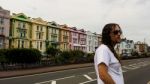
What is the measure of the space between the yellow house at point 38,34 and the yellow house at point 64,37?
31.8 feet

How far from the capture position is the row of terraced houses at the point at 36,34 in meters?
67.6

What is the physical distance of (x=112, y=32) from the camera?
3734 mm

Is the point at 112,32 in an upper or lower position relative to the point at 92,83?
upper

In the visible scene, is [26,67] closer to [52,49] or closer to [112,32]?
[112,32]

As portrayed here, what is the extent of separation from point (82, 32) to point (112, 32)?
103955 mm

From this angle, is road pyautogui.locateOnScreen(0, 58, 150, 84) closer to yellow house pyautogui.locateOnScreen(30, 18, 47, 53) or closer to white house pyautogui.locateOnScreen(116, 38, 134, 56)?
yellow house pyautogui.locateOnScreen(30, 18, 47, 53)

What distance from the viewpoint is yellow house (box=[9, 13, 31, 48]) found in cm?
7012

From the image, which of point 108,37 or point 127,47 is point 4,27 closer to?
point 108,37

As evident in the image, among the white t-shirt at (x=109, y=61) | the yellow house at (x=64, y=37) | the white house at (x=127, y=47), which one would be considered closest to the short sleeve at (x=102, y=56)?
the white t-shirt at (x=109, y=61)

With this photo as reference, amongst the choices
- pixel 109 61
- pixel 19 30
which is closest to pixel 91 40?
pixel 19 30

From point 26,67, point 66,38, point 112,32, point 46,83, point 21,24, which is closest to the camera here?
point 112,32

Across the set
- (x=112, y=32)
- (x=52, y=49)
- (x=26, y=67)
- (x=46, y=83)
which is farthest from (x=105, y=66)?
(x=52, y=49)

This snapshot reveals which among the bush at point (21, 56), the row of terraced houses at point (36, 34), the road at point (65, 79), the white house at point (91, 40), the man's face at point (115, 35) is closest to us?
the man's face at point (115, 35)

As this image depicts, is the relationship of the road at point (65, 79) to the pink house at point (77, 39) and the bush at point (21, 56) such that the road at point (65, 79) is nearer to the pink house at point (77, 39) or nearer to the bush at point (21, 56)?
the bush at point (21, 56)
